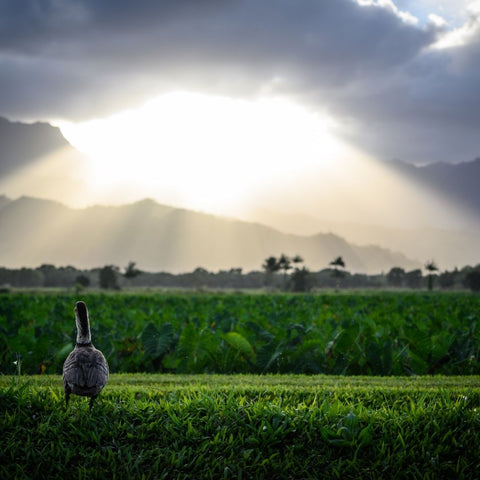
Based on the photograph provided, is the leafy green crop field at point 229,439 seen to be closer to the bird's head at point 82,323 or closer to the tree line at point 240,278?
the bird's head at point 82,323

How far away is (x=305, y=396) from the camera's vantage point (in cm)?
636

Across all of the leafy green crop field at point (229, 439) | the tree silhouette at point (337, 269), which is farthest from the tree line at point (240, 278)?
the leafy green crop field at point (229, 439)

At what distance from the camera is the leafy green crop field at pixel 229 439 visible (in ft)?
15.4

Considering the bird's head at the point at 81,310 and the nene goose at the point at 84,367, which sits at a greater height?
the bird's head at the point at 81,310

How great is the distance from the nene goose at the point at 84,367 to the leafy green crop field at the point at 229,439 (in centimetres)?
65

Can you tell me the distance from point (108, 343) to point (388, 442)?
6.59 m

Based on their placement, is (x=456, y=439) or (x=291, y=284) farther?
(x=291, y=284)

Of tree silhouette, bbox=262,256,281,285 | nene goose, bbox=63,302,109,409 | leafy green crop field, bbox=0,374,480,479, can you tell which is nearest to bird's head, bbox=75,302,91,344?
nene goose, bbox=63,302,109,409

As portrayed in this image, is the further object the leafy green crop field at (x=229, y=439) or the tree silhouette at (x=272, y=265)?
the tree silhouette at (x=272, y=265)

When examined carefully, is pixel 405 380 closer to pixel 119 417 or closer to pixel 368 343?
pixel 368 343

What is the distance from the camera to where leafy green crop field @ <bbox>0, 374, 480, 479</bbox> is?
468 cm

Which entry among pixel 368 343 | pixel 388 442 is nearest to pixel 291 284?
pixel 368 343

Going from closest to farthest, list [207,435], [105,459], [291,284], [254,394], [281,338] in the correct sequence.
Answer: [105,459], [207,435], [254,394], [281,338], [291,284]

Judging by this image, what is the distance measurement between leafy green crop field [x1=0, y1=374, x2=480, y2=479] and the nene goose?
0.65m
